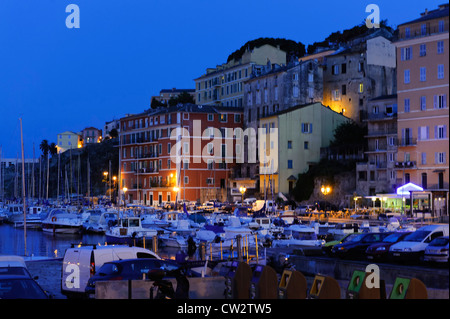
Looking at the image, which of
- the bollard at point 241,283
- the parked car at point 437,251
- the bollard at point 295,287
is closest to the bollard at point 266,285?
the bollard at point 295,287

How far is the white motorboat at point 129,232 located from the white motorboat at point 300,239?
414 inches

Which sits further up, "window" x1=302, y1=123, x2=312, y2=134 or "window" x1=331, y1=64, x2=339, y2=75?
"window" x1=331, y1=64, x2=339, y2=75

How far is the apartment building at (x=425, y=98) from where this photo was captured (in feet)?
78.2

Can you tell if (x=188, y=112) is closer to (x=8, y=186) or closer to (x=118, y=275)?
(x=118, y=275)

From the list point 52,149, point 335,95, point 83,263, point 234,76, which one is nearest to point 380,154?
point 335,95

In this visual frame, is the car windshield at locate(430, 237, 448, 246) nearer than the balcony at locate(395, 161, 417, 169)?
Yes

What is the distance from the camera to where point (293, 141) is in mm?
81438

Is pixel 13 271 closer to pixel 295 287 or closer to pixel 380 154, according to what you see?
pixel 295 287

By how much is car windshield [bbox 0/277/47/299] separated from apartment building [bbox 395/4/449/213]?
32.7 feet

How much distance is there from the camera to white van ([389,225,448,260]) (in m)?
21.0

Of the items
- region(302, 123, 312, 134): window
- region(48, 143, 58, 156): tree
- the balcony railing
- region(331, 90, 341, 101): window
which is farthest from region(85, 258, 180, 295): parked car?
region(48, 143, 58, 156): tree

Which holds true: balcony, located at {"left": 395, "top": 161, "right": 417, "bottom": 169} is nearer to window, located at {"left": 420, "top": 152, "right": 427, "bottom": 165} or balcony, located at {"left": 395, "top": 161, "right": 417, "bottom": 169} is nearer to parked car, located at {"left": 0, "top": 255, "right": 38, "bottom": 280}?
window, located at {"left": 420, "top": 152, "right": 427, "bottom": 165}

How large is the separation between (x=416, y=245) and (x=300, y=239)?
778 inches

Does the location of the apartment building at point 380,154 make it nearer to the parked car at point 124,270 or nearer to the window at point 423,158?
the window at point 423,158
